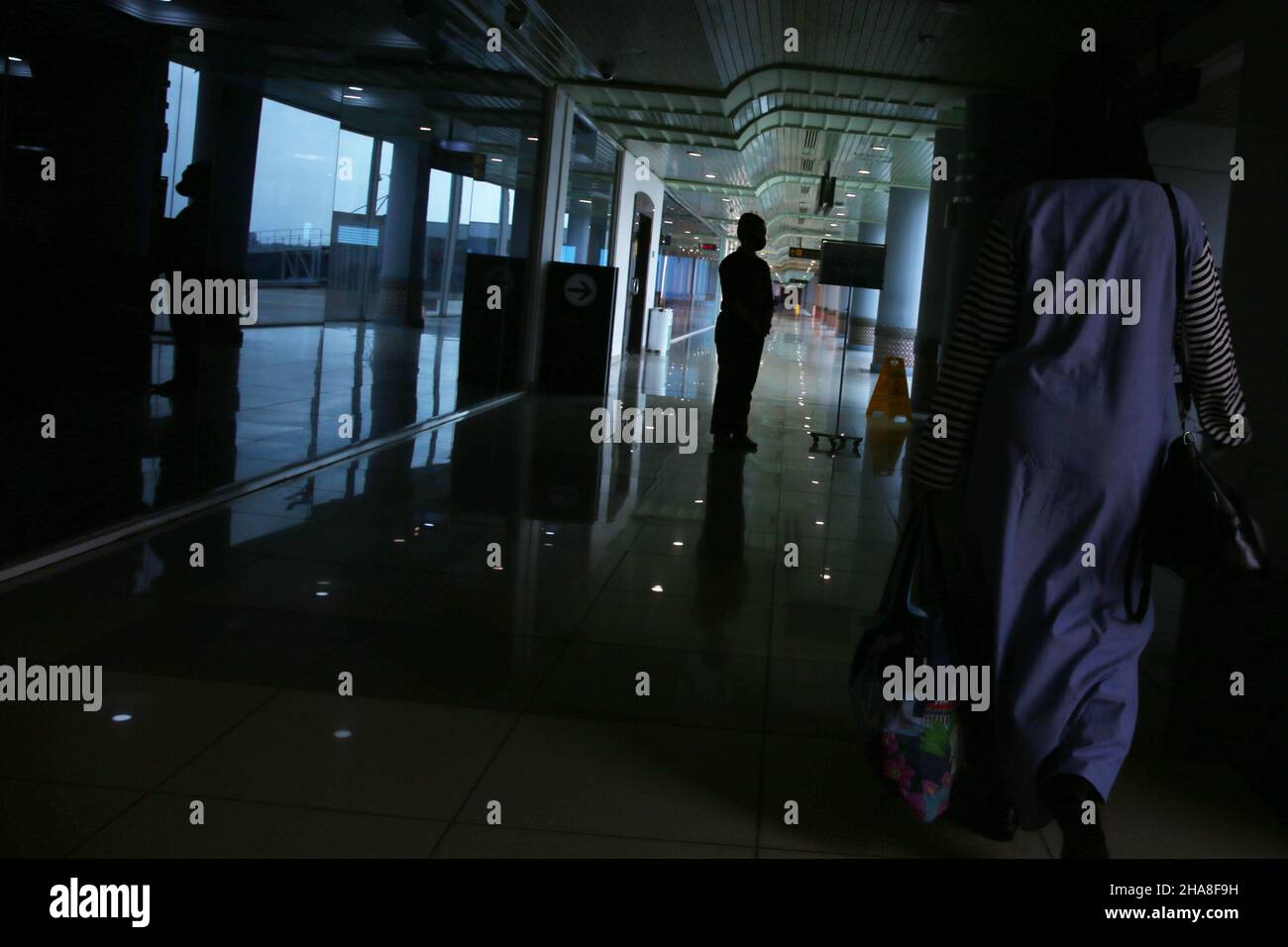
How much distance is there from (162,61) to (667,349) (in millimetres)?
16618

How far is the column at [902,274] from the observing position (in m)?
22.3

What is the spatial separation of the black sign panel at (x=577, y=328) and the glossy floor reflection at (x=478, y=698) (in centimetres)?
605

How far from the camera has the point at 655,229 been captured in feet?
67.3

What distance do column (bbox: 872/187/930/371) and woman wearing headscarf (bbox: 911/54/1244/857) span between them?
1951 centimetres

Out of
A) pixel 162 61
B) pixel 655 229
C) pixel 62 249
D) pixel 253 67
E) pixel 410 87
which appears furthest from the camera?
pixel 655 229

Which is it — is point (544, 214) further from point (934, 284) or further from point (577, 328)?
point (934, 284)

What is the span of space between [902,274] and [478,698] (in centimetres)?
2070

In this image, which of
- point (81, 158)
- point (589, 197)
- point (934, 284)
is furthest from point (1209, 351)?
point (589, 197)
